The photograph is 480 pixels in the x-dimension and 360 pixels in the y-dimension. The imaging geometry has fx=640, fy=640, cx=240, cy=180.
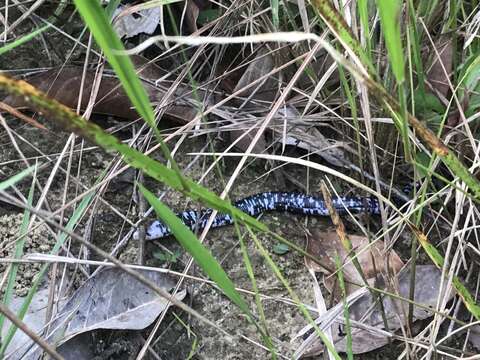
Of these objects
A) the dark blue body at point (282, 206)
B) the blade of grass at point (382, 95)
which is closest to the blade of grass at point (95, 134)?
the blade of grass at point (382, 95)

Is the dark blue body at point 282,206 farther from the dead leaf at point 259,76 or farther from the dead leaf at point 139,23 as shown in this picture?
the dead leaf at point 139,23

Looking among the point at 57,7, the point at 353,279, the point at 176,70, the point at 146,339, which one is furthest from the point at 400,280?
the point at 57,7

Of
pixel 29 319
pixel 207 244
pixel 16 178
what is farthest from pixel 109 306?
pixel 16 178

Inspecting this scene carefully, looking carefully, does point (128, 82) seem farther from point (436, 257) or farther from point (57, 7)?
point (57, 7)

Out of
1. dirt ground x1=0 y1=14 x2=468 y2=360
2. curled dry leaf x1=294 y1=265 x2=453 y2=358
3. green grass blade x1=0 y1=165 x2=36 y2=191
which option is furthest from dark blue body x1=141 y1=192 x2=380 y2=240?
green grass blade x1=0 y1=165 x2=36 y2=191

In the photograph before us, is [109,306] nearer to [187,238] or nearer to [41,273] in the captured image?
[41,273]

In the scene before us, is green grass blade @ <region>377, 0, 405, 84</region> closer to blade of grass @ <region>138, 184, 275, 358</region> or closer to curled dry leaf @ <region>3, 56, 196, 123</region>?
blade of grass @ <region>138, 184, 275, 358</region>
